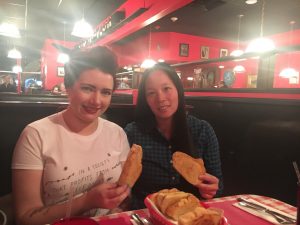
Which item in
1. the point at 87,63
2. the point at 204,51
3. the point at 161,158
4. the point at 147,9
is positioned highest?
the point at 147,9

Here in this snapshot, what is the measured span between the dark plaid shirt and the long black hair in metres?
0.05

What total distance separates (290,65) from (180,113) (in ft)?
36.3

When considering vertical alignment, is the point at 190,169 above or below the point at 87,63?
below

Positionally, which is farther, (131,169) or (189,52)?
(189,52)

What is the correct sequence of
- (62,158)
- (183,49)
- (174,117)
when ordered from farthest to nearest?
(183,49) → (174,117) → (62,158)

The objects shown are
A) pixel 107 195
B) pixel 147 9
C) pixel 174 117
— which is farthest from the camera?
pixel 147 9

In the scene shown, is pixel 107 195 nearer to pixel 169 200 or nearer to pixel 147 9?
pixel 169 200

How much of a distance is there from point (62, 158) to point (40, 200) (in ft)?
0.67

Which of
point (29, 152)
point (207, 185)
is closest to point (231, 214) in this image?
point (207, 185)

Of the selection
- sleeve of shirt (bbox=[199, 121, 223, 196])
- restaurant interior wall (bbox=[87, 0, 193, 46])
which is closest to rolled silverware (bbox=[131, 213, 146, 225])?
sleeve of shirt (bbox=[199, 121, 223, 196])

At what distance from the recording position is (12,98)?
470 cm

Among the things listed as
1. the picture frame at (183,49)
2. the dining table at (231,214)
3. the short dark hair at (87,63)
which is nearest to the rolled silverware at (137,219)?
the dining table at (231,214)

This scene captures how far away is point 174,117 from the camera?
6.16ft

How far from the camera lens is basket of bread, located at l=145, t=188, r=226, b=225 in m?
0.89
